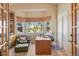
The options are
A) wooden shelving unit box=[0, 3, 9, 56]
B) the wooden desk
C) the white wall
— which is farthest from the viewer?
the wooden desk

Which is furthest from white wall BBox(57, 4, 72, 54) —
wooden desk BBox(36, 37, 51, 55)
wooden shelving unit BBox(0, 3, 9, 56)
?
wooden shelving unit BBox(0, 3, 9, 56)

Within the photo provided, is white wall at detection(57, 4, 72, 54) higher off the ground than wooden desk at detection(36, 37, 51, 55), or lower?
higher

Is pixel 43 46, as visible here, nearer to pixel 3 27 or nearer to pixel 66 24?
pixel 66 24

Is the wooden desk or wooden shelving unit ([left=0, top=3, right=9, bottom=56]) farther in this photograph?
the wooden desk

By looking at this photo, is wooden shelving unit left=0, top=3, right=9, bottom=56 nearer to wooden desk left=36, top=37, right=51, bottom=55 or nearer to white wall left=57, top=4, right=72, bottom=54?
white wall left=57, top=4, right=72, bottom=54

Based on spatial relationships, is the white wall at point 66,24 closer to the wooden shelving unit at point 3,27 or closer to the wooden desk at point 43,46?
the wooden desk at point 43,46

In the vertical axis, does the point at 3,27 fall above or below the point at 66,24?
below

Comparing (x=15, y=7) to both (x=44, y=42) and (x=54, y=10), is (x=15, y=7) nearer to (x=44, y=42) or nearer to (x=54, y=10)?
(x=54, y=10)

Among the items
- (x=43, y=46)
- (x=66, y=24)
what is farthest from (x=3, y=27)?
(x=66, y=24)

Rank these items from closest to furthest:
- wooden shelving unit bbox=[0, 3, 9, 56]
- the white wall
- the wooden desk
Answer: wooden shelving unit bbox=[0, 3, 9, 56]
the white wall
the wooden desk

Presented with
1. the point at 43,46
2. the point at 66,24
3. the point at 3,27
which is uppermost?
the point at 66,24

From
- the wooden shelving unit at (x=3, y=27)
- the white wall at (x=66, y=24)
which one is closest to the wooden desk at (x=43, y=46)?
the white wall at (x=66, y=24)

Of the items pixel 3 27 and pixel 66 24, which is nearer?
pixel 3 27

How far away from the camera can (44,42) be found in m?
6.41
